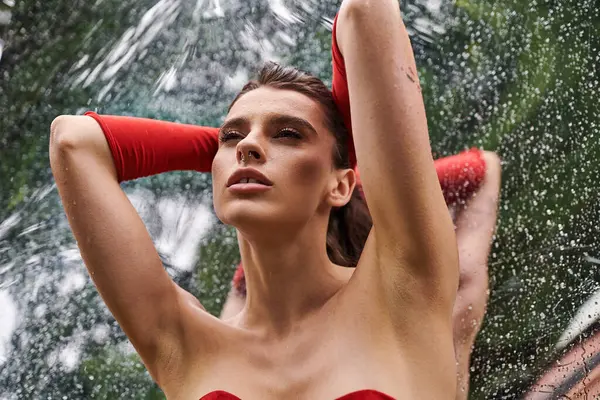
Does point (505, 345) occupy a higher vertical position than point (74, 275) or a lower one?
higher

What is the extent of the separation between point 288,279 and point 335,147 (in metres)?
0.24

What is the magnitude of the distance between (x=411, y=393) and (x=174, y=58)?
1594 millimetres

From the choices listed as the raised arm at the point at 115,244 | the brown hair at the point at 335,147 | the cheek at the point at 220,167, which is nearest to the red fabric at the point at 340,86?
the brown hair at the point at 335,147

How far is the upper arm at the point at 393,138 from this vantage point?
1.33 meters

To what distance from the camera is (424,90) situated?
2486 mm

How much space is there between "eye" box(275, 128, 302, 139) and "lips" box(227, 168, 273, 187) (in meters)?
0.10

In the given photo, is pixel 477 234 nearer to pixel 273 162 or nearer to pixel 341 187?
pixel 341 187

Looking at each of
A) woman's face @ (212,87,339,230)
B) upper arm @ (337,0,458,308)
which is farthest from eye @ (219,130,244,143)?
upper arm @ (337,0,458,308)

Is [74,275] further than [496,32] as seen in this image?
Yes

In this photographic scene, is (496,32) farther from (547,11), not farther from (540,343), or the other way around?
(540,343)

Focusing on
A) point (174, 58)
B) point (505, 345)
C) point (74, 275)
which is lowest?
point (74, 275)

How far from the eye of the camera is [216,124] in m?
2.67

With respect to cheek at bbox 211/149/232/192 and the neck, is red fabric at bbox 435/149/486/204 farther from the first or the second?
cheek at bbox 211/149/232/192

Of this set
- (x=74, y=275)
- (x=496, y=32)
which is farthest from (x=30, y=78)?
(x=496, y=32)
